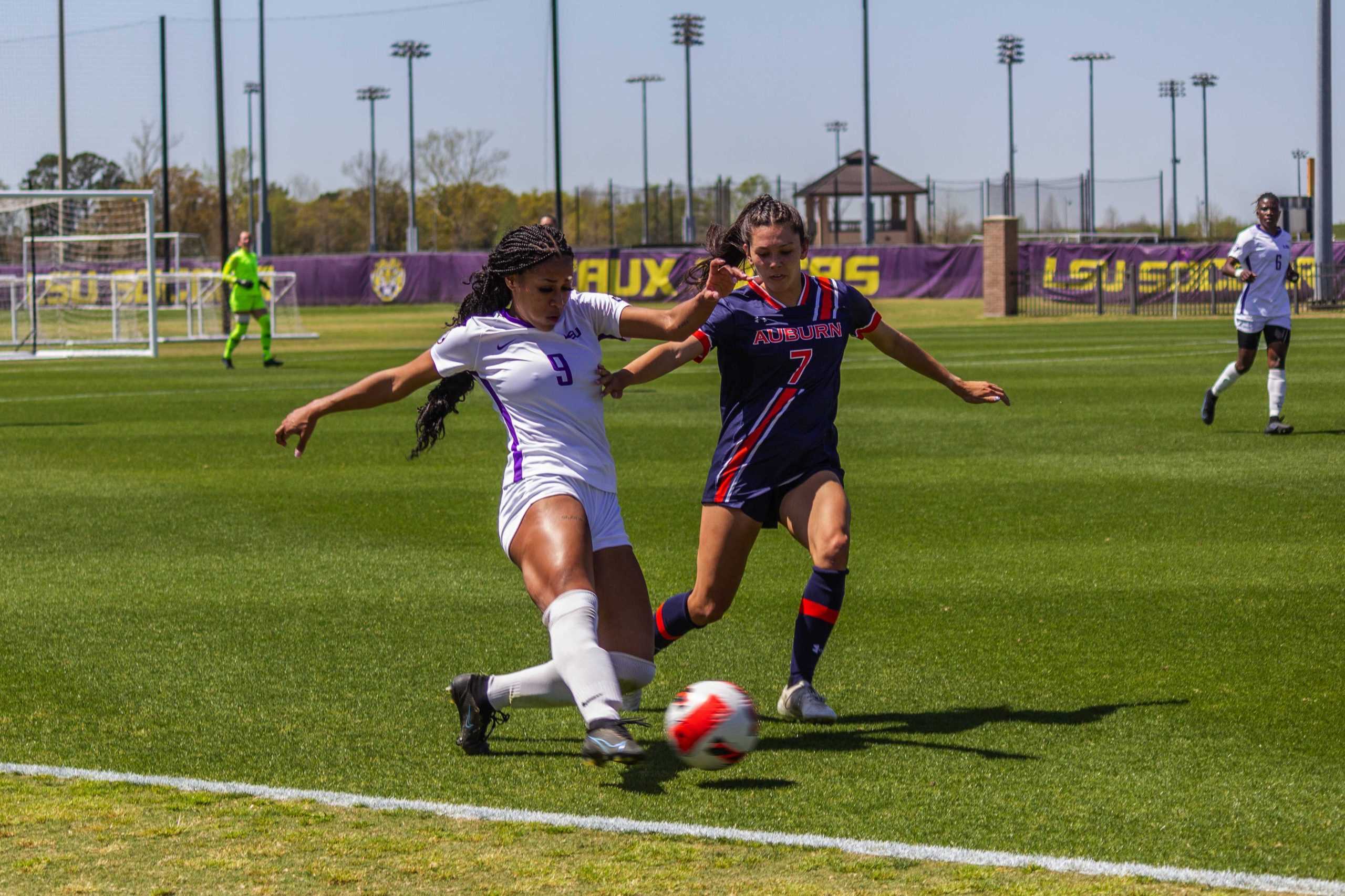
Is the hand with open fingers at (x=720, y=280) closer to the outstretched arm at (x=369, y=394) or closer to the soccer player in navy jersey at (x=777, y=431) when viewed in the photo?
the soccer player in navy jersey at (x=777, y=431)

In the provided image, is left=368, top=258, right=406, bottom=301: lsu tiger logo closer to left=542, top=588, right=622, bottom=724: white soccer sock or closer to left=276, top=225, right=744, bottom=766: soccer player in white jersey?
left=276, top=225, right=744, bottom=766: soccer player in white jersey

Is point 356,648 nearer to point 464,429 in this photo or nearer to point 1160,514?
point 1160,514

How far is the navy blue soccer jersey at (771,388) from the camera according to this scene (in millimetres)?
6023

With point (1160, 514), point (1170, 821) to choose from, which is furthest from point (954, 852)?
point (1160, 514)

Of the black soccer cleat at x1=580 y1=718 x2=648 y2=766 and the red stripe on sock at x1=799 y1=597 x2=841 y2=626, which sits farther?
the red stripe on sock at x1=799 y1=597 x2=841 y2=626

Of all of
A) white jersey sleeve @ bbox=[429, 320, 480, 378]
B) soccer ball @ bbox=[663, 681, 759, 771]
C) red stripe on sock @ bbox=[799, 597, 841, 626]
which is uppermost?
white jersey sleeve @ bbox=[429, 320, 480, 378]

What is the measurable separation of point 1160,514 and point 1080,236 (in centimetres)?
6195

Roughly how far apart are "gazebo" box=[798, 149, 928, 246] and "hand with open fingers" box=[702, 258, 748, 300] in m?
65.0

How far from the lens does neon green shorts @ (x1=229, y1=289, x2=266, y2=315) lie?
27.5 metres

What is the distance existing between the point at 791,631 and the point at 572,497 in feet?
7.77

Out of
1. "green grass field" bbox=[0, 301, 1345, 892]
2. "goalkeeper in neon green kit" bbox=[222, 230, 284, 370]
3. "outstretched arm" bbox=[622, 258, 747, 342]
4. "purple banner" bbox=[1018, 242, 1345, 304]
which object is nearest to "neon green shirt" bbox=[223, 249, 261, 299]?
"goalkeeper in neon green kit" bbox=[222, 230, 284, 370]

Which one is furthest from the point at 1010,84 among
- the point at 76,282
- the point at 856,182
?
the point at 76,282

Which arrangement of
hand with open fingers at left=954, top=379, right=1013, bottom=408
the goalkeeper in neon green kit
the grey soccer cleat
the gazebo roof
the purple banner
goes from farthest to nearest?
1. the gazebo roof
2. the purple banner
3. the goalkeeper in neon green kit
4. hand with open fingers at left=954, top=379, right=1013, bottom=408
5. the grey soccer cleat

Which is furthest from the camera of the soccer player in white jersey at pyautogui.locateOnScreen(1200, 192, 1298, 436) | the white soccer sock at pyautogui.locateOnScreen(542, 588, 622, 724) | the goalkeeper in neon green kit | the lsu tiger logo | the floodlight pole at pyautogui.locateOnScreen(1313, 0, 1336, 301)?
the lsu tiger logo
